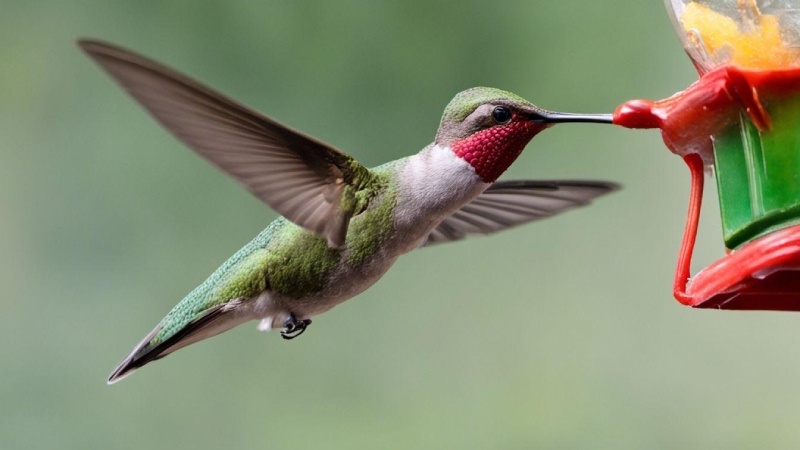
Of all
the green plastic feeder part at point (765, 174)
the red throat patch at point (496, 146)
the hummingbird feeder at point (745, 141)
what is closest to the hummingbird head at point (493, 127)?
the red throat patch at point (496, 146)

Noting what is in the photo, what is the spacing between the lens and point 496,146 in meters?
1.33

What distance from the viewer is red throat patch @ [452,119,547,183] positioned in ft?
4.33

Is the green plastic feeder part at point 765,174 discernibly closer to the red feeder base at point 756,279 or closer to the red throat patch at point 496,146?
the red feeder base at point 756,279

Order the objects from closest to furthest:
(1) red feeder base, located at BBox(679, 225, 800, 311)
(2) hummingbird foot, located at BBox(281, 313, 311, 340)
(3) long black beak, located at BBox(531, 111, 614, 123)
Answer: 1. (1) red feeder base, located at BBox(679, 225, 800, 311)
2. (3) long black beak, located at BBox(531, 111, 614, 123)
3. (2) hummingbird foot, located at BBox(281, 313, 311, 340)

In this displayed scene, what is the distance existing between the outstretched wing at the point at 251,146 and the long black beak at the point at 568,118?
0.29 m

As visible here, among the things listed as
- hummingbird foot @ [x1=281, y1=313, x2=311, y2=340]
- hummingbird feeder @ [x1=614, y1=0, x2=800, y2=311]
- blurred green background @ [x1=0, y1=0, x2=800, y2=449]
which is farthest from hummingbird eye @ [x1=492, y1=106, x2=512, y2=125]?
blurred green background @ [x1=0, y1=0, x2=800, y2=449]

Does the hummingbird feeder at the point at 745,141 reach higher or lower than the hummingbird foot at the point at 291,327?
higher

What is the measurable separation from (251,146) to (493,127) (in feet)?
1.09

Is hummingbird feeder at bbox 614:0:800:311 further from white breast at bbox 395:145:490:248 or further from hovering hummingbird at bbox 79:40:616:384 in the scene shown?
white breast at bbox 395:145:490:248

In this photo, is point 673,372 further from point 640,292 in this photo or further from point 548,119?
point 548,119

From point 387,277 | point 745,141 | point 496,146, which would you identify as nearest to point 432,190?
point 496,146

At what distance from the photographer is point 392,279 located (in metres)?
2.88

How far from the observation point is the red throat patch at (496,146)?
132cm

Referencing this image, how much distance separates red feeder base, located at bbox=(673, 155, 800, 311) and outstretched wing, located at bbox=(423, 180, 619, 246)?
1.00 feet
